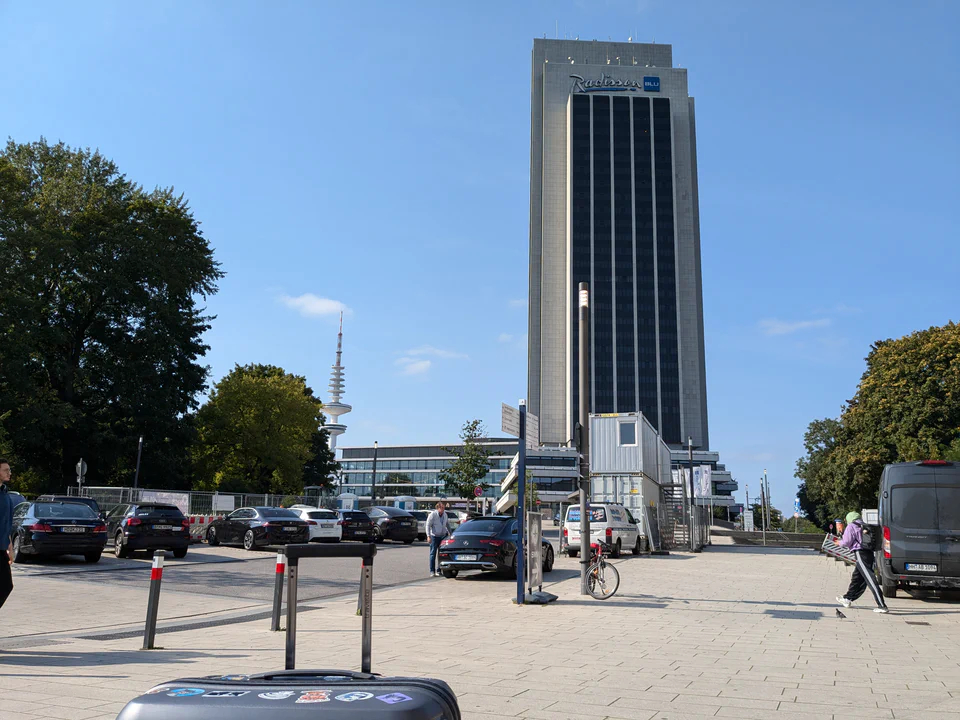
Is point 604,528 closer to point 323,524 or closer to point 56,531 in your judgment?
point 323,524

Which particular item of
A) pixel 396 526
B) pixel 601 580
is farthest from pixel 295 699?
pixel 396 526

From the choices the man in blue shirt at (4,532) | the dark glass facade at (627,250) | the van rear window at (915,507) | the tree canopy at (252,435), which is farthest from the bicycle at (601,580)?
the dark glass facade at (627,250)

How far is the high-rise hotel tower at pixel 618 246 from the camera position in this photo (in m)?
148

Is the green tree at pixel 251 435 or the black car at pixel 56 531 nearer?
the black car at pixel 56 531

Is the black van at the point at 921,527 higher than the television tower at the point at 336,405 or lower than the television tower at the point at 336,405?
lower

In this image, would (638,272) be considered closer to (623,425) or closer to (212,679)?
(623,425)

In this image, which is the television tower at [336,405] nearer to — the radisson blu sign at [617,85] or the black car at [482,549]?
the radisson blu sign at [617,85]

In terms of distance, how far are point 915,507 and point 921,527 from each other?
1.37 feet

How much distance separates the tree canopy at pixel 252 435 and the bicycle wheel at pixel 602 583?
129 feet

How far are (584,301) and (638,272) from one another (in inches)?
5392

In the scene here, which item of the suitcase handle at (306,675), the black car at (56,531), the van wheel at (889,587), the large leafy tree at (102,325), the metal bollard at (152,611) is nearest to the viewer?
the suitcase handle at (306,675)

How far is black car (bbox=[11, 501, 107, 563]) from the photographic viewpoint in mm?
20141

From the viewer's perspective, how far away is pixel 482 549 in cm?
1912

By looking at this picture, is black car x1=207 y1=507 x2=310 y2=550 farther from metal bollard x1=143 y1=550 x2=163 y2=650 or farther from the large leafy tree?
metal bollard x1=143 y1=550 x2=163 y2=650
